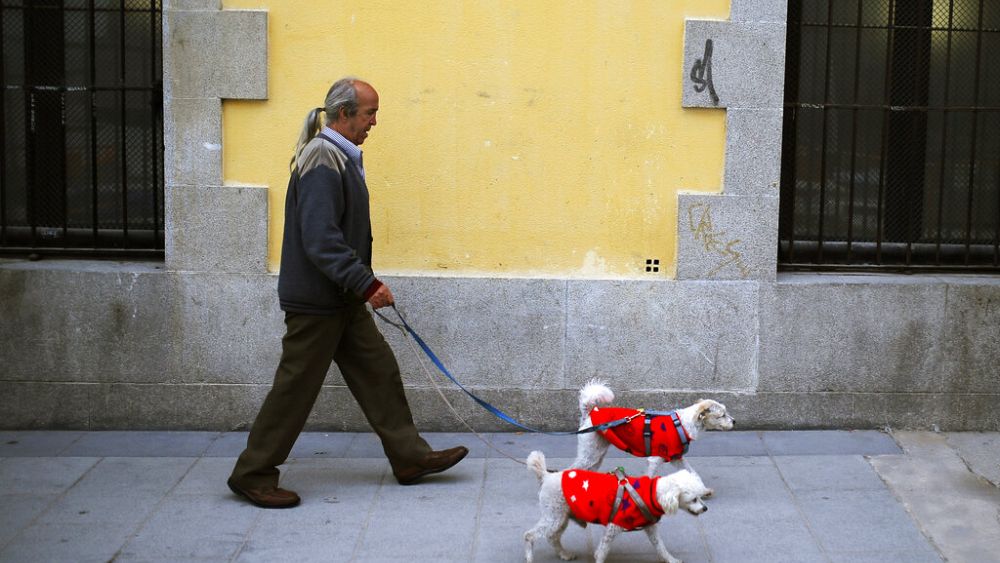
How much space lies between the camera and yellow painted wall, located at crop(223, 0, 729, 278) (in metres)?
6.50

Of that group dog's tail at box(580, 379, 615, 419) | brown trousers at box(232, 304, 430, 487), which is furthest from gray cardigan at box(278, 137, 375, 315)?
dog's tail at box(580, 379, 615, 419)

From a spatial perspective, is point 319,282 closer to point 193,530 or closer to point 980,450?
point 193,530

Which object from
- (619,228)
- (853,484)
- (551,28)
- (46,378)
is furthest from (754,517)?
(46,378)

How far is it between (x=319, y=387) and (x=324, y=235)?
31.0 inches

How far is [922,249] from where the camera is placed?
277 inches

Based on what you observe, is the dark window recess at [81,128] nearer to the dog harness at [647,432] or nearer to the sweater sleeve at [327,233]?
the sweater sleeve at [327,233]

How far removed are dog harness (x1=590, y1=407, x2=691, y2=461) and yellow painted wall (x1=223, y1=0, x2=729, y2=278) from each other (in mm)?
1412

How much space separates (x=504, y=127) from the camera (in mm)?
6562

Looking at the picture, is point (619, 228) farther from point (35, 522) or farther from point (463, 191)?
point (35, 522)

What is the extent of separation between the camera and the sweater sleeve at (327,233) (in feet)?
17.7

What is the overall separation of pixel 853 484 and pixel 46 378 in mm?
4415

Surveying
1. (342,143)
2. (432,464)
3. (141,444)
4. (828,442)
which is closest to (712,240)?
(828,442)

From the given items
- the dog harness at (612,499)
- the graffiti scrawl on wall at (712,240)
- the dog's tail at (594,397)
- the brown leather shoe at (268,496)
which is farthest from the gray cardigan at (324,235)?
the graffiti scrawl on wall at (712,240)

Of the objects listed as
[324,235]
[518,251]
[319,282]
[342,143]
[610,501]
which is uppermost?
[342,143]
